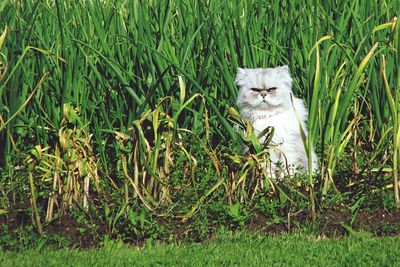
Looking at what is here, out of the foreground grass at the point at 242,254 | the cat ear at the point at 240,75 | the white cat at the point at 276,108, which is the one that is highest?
the cat ear at the point at 240,75

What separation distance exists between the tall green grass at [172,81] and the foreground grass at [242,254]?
0.48 m

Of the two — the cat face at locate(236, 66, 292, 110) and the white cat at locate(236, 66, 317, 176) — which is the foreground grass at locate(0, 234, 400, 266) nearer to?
the white cat at locate(236, 66, 317, 176)

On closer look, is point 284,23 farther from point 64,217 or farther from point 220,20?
point 64,217

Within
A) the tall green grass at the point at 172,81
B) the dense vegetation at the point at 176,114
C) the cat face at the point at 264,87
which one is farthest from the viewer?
the cat face at the point at 264,87

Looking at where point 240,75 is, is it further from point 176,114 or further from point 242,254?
point 242,254

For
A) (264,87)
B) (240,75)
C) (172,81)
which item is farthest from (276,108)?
(172,81)

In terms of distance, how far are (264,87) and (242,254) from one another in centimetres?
159

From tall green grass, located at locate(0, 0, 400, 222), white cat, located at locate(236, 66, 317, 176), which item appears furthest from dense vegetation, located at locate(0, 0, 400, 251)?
white cat, located at locate(236, 66, 317, 176)

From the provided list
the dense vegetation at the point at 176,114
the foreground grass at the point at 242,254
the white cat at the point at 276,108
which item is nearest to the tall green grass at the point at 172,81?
the dense vegetation at the point at 176,114

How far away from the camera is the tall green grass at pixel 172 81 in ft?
17.8

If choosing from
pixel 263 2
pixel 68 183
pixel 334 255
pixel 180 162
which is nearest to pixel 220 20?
pixel 263 2

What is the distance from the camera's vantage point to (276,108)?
5.90 m

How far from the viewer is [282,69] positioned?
5777 mm

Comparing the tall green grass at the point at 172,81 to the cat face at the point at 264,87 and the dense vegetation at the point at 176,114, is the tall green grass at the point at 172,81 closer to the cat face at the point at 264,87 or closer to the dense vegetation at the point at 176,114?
the dense vegetation at the point at 176,114
